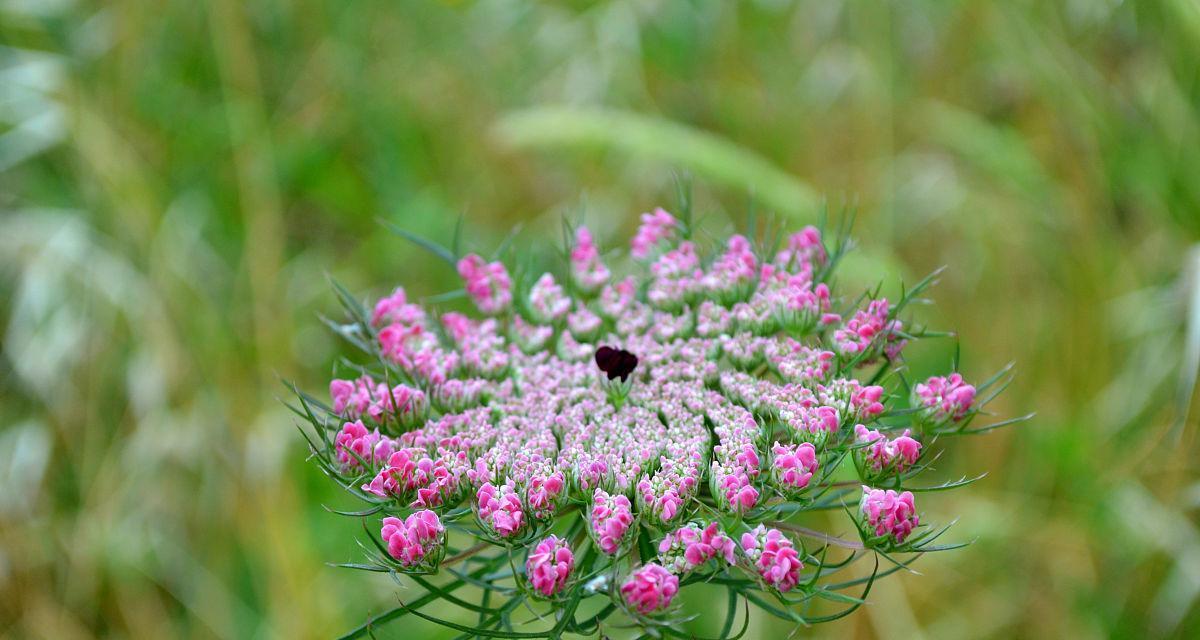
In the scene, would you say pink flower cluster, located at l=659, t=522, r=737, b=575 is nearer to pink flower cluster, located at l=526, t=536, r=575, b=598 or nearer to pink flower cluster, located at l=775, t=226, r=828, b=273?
pink flower cluster, located at l=526, t=536, r=575, b=598

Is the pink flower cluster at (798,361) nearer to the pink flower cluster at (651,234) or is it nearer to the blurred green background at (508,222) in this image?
the pink flower cluster at (651,234)

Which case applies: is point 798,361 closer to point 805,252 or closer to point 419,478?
point 805,252

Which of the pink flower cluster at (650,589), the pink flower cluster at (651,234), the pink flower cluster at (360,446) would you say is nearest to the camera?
the pink flower cluster at (650,589)

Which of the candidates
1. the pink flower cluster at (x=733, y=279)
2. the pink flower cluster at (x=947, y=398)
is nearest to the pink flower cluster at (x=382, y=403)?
the pink flower cluster at (x=733, y=279)

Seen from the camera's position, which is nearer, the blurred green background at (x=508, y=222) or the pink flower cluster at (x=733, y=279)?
the pink flower cluster at (x=733, y=279)

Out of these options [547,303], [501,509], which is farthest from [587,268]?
[501,509]

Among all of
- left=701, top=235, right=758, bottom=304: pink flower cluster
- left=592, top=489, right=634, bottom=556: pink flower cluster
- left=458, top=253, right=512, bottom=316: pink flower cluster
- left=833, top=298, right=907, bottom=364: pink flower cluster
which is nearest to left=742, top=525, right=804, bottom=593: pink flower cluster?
left=592, top=489, right=634, bottom=556: pink flower cluster

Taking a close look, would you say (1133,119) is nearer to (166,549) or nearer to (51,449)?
(166,549)

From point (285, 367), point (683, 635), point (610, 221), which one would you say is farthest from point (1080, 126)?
point (285, 367)
